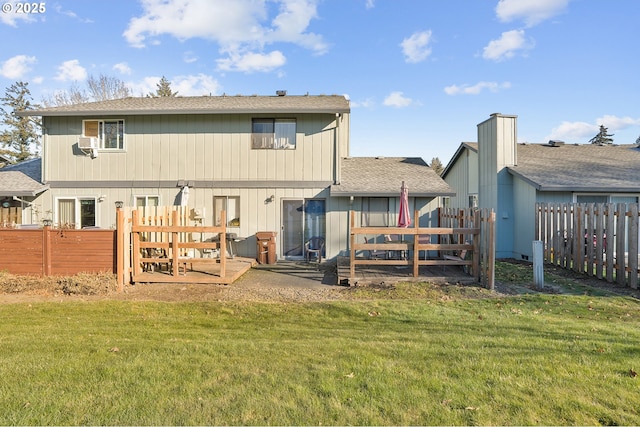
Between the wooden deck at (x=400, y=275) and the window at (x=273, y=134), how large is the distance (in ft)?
16.2

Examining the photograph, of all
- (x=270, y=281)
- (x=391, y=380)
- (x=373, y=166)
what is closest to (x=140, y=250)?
(x=270, y=281)

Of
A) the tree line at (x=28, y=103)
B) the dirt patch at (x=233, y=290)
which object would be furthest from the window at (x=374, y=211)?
the tree line at (x=28, y=103)

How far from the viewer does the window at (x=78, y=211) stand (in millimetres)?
12719

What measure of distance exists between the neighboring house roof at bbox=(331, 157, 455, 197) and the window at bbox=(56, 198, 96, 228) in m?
8.63

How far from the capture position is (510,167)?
1395 centimetres

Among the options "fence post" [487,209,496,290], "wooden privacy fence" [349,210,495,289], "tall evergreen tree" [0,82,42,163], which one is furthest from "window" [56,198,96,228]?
"tall evergreen tree" [0,82,42,163]

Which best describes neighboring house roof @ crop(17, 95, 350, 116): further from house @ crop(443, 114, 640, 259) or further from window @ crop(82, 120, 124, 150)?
house @ crop(443, 114, 640, 259)

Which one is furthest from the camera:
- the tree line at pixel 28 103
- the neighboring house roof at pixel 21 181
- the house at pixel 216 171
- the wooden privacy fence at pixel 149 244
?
the tree line at pixel 28 103

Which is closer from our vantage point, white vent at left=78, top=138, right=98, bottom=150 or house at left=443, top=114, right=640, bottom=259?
white vent at left=78, top=138, right=98, bottom=150

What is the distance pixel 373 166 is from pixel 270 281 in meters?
7.53

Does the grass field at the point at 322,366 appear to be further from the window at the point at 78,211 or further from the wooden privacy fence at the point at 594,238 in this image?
the window at the point at 78,211

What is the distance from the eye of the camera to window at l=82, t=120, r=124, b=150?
12844 mm

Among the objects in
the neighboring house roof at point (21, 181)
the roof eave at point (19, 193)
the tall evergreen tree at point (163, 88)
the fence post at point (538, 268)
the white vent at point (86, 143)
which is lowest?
the fence post at point (538, 268)

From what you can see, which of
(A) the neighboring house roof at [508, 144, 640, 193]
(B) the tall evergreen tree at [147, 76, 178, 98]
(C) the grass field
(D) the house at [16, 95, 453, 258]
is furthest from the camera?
(B) the tall evergreen tree at [147, 76, 178, 98]
